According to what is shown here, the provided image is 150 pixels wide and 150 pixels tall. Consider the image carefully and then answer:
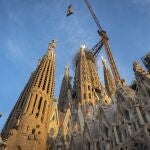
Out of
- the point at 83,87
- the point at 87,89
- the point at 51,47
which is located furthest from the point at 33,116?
the point at 51,47

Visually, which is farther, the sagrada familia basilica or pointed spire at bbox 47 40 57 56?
pointed spire at bbox 47 40 57 56

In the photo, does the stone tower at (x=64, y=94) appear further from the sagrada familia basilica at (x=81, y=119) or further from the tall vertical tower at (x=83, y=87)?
the sagrada familia basilica at (x=81, y=119)

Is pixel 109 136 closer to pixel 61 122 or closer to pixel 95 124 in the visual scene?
pixel 95 124

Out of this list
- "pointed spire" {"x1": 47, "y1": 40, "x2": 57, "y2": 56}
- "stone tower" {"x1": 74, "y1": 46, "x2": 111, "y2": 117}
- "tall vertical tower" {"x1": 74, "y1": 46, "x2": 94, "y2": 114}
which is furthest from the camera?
"pointed spire" {"x1": 47, "y1": 40, "x2": 57, "y2": 56}

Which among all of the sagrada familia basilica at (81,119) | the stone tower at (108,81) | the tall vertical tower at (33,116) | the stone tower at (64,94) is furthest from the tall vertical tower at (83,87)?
the tall vertical tower at (33,116)

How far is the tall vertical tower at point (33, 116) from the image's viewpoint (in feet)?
Answer: 110

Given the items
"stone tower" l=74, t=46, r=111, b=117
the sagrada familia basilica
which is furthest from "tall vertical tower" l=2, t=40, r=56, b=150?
"stone tower" l=74, t=46, r=111, b=117

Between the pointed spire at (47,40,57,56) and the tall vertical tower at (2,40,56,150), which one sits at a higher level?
the pointed spire at (47,40,57,56)

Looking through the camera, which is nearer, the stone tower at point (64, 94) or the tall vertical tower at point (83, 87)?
the tall vertical tower at point (83, 87)

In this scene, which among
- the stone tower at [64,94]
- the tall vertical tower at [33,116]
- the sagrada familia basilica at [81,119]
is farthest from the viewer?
the stone tower at [64,94]

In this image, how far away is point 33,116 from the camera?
121 feet

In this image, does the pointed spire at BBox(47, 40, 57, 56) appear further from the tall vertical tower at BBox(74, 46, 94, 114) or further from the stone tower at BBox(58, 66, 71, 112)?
the stone tower at BBox(58, 66, 71, 112)

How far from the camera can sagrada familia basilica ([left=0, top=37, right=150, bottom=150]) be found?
26562 mm

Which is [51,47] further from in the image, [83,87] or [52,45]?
[83,87]
